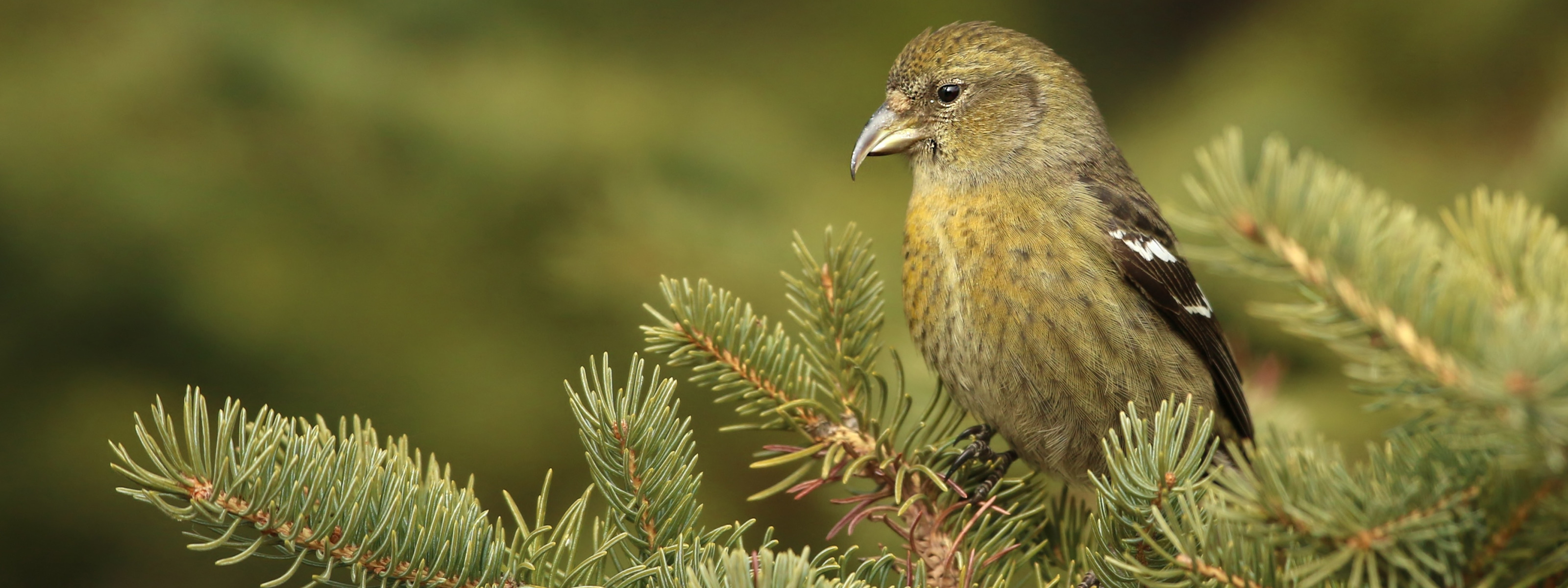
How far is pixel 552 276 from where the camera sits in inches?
148

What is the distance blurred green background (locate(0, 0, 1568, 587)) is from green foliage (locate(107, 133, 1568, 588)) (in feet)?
5.37

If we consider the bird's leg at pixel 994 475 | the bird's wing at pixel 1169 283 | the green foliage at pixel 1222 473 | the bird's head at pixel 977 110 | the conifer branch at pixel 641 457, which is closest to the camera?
the green foliage at pixel 1222 473

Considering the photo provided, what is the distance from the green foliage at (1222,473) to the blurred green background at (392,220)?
1637 millimetres

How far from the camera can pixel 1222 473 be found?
161cm

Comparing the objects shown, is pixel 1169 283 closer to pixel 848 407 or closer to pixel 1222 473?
pixel 848 407

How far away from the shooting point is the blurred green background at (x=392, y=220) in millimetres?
3744

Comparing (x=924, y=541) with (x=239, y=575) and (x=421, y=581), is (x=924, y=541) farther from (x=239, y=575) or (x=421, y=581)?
(x=239, y=575)

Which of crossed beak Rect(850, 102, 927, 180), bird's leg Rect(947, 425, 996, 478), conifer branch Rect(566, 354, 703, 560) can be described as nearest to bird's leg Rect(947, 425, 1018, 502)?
bird's leg Rect(947, 425, 996, 478)

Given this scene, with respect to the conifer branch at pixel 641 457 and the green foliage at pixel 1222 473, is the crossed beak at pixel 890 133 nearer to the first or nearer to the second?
the green foliage at pixel 1222 473

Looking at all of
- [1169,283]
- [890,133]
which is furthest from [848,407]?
[890,133]

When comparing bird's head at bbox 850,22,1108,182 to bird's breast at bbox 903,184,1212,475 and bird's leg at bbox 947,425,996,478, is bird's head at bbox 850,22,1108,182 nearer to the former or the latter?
bird's breast at bbox 903,184,1212,475

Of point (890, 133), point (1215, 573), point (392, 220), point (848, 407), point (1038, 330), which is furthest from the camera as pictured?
point (392, 220)

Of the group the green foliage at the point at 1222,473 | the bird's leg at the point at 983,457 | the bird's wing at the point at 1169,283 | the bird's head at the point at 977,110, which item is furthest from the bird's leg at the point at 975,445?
the bird's head at the point at 977,110

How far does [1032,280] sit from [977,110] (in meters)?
0.83
